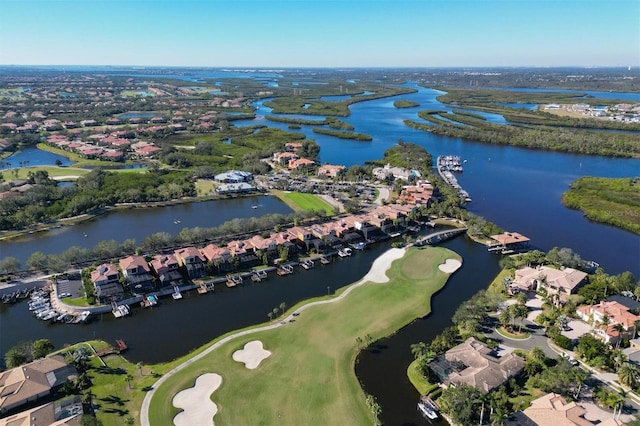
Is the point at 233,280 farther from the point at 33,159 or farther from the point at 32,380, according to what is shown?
the point at 33,159

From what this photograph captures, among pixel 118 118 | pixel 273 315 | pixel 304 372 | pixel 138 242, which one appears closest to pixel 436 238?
pixel 273 315

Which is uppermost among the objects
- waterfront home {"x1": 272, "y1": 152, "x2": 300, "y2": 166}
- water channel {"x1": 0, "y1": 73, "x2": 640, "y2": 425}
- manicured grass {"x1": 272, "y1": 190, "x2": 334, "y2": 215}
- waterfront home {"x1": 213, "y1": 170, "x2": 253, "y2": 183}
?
waterfront home {"x1": 272, "y1": 152, "x2": 300, "y2": 166}

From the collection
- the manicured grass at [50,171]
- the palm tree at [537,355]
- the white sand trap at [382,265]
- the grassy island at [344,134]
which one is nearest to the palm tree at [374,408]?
Result: the palm tree at [537,355]

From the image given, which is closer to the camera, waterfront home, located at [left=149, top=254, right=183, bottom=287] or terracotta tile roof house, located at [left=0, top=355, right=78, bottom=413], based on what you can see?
terracotta tile roof house, located at [left=0, top=355, right=78, bottom=413]

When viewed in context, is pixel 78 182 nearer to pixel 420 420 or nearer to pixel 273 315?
pixel 273 315

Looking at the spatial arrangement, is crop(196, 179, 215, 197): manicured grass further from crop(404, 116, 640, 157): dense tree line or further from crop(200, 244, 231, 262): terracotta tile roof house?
crop(404, 116, 640, 157): dense tree line

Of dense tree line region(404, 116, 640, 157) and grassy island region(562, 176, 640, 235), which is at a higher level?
dense tree line region(404, 116, 640, 157)

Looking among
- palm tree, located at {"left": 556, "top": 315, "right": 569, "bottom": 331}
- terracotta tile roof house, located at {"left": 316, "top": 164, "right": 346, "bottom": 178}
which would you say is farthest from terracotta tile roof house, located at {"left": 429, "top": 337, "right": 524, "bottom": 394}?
terracotta tile roof house, located at {"left": 316, "top": 164, "right": 346, "bottom": 178}
